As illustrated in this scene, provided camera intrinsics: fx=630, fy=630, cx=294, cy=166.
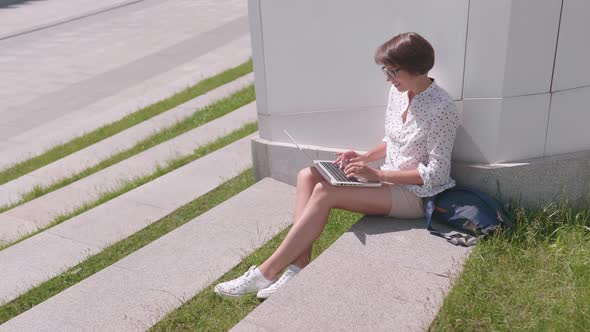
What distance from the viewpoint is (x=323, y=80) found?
474 cm

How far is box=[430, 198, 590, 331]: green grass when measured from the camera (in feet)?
9.41

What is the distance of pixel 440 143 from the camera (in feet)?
12.1

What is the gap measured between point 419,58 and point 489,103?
577mm

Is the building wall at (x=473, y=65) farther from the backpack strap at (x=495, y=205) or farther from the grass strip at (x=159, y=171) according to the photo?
the grass strip at (x=159, y=171)

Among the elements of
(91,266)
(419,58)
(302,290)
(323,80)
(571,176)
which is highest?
(419,58)

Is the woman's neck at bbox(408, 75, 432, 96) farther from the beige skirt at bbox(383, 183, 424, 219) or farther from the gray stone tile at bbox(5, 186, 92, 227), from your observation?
the gray stone tile at bbox(5, 186, 92, 227)

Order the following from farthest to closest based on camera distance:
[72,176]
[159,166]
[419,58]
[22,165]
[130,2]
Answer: [130,2] → [22,165] → [72,176] → [159,166] → [419,58]

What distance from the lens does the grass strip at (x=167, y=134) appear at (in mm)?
6887

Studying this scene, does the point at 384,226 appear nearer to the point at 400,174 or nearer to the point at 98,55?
the point at 400,174

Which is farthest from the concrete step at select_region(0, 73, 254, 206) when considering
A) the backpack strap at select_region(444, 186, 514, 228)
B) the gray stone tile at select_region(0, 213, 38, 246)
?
the backpack strap at select_region(444, 186, 514, 228)

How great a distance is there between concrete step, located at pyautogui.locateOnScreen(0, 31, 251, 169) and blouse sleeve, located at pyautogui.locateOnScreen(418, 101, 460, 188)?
653 centimetres

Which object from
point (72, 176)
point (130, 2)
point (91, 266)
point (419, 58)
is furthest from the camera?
point (130, 2)

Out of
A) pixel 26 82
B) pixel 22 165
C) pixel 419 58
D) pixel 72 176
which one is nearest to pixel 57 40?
pixel 26 82

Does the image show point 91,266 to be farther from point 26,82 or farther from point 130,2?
→ point 130,2
